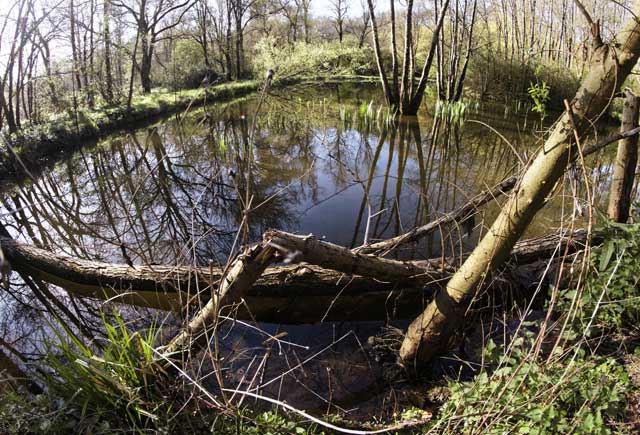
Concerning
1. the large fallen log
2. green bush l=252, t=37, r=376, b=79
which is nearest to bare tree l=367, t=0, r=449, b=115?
green bush l=252, t=37, r=376, b=79

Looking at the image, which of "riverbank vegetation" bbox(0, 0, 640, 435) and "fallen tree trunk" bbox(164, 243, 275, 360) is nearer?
"riverbank vegetation" bbox(0, 0, 640, 435)

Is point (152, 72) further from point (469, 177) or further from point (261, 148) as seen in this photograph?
point (469, 177)

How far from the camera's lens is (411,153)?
8.41 m

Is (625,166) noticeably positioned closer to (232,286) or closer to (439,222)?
(439,222)

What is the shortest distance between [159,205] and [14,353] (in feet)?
10.4

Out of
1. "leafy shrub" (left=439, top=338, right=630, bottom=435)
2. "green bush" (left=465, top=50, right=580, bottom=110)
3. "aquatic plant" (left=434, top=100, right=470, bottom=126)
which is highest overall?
"green bush" (left=465, top=50, right=580, bottom=110)

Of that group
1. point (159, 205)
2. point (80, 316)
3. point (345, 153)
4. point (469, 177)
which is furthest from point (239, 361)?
point (345, 153)

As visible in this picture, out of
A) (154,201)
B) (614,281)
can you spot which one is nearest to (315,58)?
(154,201)

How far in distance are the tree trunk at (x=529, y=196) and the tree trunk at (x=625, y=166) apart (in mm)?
1517

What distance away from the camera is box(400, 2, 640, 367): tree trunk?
1625mm

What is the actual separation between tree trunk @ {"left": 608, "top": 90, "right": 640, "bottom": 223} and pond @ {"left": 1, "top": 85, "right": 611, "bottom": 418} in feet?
1.16

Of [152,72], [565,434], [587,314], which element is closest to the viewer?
[565,434]

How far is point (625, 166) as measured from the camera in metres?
3.08

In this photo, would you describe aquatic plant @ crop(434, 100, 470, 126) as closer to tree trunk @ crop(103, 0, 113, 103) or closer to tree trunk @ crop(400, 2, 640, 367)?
tree trunk @ crop(400, 2, 640, 367)
